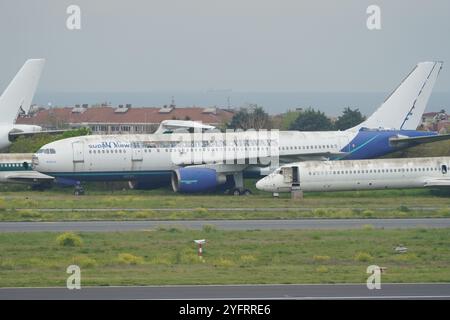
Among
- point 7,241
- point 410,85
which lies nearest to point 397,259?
point 7,241

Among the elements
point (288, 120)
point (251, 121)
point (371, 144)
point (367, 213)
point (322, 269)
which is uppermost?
point (288, 120)

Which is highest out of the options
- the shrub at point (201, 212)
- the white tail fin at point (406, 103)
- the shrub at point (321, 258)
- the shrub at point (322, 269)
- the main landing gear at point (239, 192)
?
the white tail fin at point (406, 103)

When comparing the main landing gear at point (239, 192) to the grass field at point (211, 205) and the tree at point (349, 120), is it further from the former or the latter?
the tree at point (349, 120)

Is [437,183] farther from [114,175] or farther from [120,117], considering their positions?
[120,117]

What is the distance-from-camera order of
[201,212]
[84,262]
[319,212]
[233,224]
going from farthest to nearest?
1. [201,212]
2. [319,212]
3. [233,224]
4. [84,262]

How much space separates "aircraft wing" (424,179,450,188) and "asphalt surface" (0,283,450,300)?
105 ft

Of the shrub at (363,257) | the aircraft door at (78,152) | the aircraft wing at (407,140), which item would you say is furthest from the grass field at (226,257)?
the aircraft wing at (407,140)

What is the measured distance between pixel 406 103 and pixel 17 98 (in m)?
26.3

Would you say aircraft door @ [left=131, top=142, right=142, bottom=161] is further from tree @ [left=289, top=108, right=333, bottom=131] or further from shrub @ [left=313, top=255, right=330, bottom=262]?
tree @ [left=289, top=108, right=333, bottom=131]

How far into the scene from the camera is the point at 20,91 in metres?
74.9

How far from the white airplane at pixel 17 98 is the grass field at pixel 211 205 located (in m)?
10.1

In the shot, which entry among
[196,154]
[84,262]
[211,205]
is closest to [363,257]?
[84,262]

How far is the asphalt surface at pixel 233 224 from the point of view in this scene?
1634 inches

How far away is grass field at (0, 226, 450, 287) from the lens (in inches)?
1154
